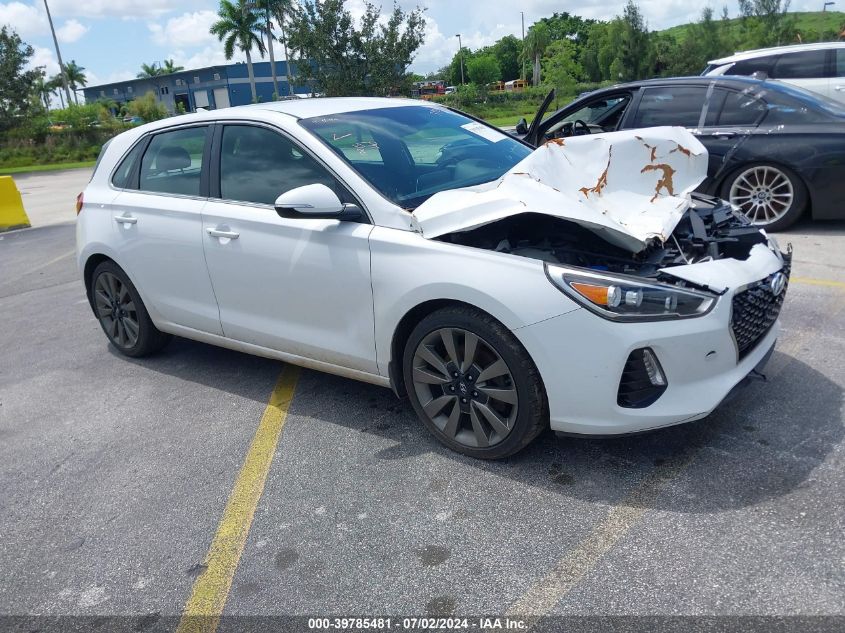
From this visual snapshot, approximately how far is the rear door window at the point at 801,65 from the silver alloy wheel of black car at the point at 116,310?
1026 cm

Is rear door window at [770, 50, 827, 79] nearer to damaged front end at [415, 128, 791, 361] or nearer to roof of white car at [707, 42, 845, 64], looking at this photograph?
roof of white car at [707, 42, 845, 64]

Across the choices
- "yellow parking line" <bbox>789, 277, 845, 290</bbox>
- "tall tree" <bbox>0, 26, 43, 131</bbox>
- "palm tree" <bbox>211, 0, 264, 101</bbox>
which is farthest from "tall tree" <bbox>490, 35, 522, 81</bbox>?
"yellow parking line" <bbox>789, 277, 845, 290</bbox>

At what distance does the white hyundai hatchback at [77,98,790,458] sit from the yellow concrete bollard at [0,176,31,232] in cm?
982

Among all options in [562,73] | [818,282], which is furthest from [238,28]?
[818,282]

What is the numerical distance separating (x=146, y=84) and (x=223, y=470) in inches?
4212

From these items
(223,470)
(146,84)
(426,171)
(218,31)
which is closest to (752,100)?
(426,171)

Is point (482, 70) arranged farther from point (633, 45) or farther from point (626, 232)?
point (626, 232)

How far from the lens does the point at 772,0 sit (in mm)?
50906

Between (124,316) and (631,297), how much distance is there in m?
3.75

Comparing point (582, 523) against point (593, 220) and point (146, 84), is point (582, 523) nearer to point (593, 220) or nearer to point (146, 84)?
point (593, 220)

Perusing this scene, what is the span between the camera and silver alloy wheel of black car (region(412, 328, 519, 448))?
316 centimetres

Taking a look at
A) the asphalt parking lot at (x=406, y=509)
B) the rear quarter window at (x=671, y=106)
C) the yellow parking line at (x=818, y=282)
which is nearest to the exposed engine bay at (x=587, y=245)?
the asphalt parking lot at (x=406, y=509)

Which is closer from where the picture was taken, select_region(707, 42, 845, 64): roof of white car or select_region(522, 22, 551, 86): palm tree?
select_region(707, 42, 845, 64): roof of white car

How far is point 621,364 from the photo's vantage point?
284 centimetres
